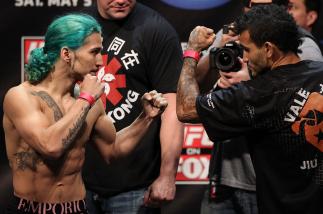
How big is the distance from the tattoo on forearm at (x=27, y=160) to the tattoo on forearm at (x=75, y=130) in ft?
0.52

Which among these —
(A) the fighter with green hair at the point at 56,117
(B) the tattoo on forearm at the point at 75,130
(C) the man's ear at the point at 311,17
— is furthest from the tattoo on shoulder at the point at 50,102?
(C) the man's ear at the point at 311,17

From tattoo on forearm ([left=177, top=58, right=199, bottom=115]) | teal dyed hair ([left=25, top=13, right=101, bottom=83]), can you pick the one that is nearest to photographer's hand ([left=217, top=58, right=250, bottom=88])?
tattoo on forearm ([left=177, top=58, right=199, bottom=115])

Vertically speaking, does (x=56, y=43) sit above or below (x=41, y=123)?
above

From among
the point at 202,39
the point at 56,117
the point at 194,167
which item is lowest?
the point at 194,167

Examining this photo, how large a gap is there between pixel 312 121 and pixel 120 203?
129cm

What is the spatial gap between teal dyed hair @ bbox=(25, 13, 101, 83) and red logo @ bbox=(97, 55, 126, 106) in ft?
2.01

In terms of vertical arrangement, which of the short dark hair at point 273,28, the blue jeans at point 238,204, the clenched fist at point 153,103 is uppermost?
the short dark hair at point 273,28

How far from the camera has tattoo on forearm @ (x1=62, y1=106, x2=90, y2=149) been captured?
11.2 ft

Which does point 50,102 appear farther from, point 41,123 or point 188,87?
point 188,87

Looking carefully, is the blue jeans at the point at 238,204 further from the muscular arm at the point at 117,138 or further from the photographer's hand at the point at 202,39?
the photographer's hand at the point at 202,39

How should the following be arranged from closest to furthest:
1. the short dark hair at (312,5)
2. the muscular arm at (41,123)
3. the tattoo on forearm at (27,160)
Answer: the muscular arm at (41,123), the tattoo on forearm at (27,160), the short dark hair at (312,5)

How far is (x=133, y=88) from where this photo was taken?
4211mm

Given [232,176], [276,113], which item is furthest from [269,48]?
[232,176]

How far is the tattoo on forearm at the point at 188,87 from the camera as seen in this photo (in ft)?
11.3
